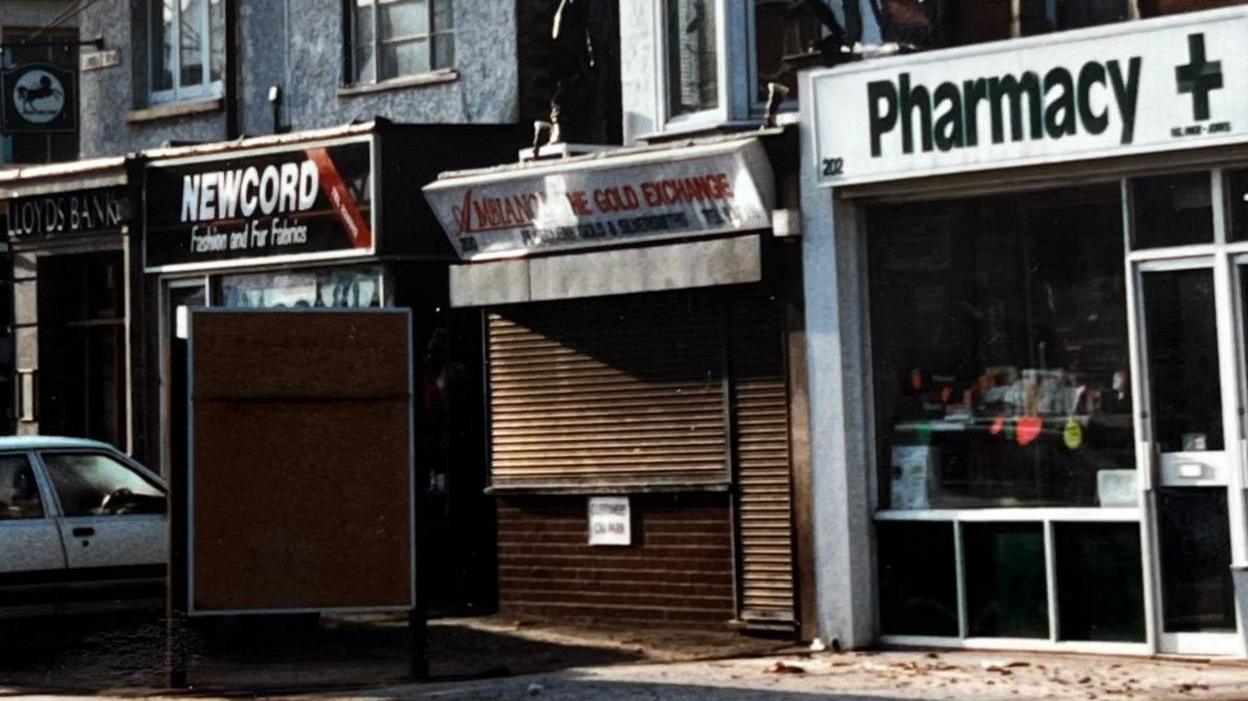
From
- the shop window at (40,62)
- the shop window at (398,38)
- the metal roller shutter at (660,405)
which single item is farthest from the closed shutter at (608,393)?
the shop window at (40,62)

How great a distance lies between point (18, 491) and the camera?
16250 millimetres

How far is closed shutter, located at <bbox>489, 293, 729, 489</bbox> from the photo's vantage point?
16469 millimetres

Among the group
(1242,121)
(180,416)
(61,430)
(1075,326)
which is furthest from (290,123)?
(1242,121)

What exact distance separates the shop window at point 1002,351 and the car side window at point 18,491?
582cm

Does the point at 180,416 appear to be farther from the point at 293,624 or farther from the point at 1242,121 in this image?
the point at 1242,121

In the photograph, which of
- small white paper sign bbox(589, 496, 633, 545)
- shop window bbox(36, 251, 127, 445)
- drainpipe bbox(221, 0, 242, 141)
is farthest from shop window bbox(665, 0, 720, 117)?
shop window bbox(36, 251, 127, 445)

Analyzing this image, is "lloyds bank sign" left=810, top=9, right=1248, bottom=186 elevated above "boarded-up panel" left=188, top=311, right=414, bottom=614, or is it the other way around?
"lloyds bank sign" left=810, top=9, right=1248, bottom=186

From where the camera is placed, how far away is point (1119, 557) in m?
14.2

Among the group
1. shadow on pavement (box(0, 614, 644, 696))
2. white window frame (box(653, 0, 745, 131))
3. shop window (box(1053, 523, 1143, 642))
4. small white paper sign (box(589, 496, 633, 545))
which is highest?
white window frame (box(653, 0, 745, 131))

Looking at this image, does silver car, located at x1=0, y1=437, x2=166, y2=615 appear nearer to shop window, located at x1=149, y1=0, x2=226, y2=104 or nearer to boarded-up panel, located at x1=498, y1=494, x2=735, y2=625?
boarded-up panel, located at x1=498, y1=494, x2=735, y2=625

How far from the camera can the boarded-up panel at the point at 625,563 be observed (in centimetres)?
1636

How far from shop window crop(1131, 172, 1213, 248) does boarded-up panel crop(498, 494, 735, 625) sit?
372cm

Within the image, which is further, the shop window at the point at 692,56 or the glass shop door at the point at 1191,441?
the shop window at the point at 692,56

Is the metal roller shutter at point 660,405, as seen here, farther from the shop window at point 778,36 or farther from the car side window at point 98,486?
the car side window at point 98,486
